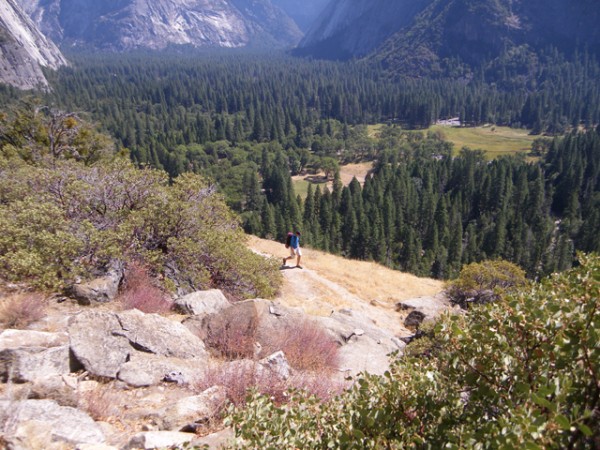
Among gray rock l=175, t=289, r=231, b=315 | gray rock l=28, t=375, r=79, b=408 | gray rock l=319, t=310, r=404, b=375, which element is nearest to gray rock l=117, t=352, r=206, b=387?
gray rock l=28, t=375, r=79, b=408

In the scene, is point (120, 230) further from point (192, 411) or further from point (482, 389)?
point (482, 389)

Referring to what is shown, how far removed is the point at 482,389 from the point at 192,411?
15.5 ft

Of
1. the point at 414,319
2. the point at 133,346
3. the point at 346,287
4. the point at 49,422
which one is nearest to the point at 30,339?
the point at 133,346

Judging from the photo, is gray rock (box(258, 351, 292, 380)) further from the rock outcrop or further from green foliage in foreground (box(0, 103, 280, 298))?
green foliage in foreground (box(0, 103, 280, 298))

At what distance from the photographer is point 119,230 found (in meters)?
13.7

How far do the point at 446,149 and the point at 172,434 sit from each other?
5277 inches

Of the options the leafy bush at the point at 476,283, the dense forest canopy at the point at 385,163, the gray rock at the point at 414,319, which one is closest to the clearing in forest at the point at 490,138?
the dense forest canopy at the point at 385,163

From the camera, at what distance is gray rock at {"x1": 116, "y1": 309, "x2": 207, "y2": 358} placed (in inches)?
366

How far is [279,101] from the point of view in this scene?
600ft

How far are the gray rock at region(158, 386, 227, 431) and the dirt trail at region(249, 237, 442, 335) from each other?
10.6m

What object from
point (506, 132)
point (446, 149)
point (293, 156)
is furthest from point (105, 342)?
point (506, 132)

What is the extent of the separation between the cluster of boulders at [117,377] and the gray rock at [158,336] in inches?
0.9

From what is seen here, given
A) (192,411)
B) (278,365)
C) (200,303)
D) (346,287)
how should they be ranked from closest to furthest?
(192,411) → (278,365) → (200,303) → (346,287)

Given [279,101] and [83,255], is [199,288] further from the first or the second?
[279,101]
